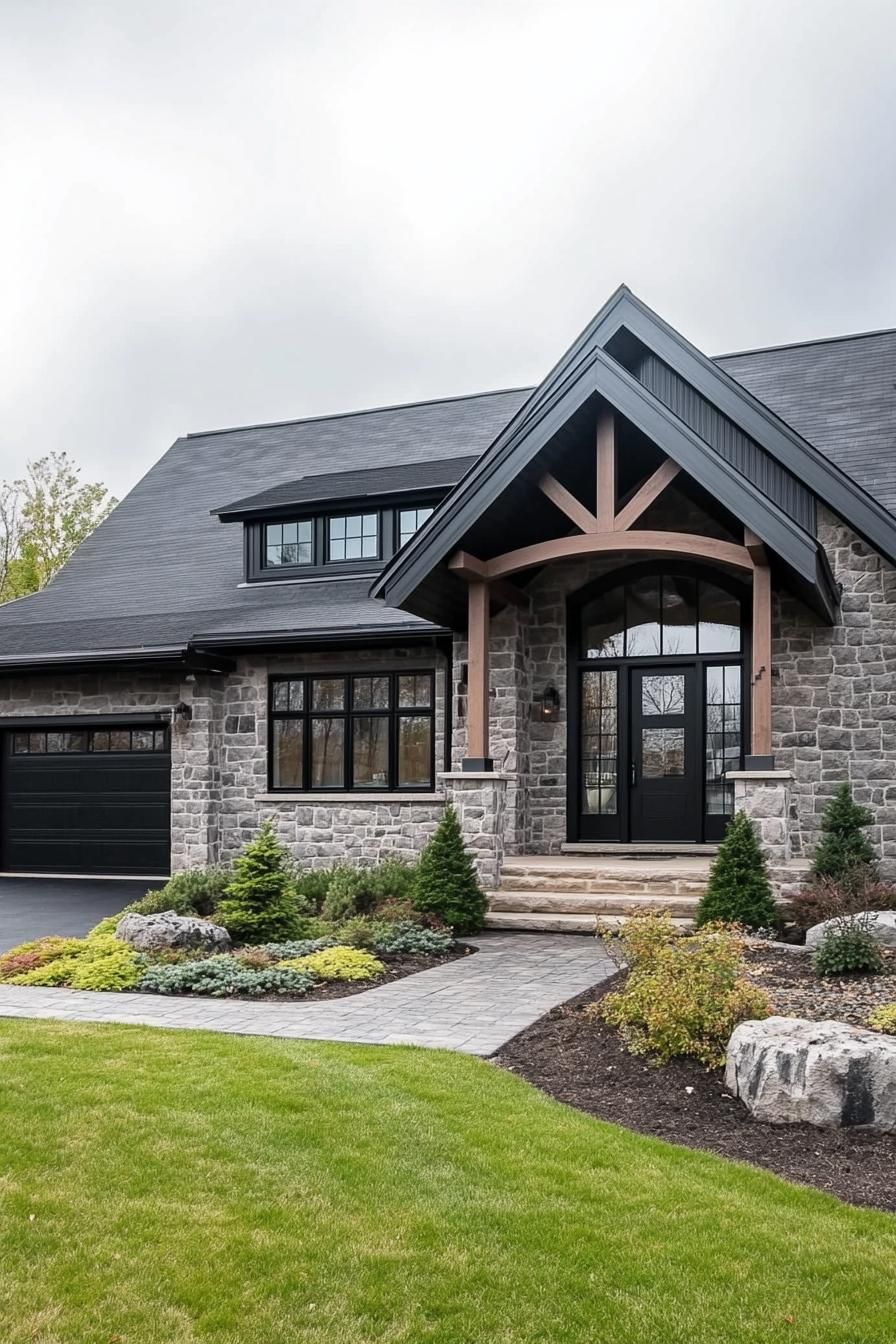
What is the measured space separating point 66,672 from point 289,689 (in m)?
3.37

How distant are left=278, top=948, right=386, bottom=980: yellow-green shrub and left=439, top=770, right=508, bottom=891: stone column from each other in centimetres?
291

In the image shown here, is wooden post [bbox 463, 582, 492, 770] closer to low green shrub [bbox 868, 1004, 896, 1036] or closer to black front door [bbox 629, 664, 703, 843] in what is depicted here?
black front door [bbox 629, 664, 703, 843]

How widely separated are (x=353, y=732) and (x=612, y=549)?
4913mm

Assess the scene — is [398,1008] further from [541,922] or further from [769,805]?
[769,805]

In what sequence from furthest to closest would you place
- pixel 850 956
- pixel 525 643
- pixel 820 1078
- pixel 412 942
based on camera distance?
pixel 525 643 < pixel 412 942 < pixel 850 956 < pixel 820 1078

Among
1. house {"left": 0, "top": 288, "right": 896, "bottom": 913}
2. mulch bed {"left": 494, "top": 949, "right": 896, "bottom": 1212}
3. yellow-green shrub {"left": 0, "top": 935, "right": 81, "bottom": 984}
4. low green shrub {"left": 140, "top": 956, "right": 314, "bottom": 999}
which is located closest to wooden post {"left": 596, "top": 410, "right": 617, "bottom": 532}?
house {"left": 0, "top": 288, "right": 896, "bottom": 913}

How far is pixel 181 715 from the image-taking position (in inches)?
602

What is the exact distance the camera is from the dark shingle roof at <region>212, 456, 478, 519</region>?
1628 centimetres

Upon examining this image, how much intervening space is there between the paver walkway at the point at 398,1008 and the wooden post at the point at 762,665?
10.1 feet

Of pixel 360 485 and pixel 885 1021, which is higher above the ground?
pixel 360 485

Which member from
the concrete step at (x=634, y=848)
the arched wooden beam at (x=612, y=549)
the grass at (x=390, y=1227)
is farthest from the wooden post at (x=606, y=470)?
the grass at (x=390, y=1227)

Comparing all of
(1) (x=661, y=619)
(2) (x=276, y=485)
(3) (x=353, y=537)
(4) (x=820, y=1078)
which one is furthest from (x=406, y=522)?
(4) (x=820, y=1078)

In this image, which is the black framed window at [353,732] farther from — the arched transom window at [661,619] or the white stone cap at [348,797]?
the arched transom window at [661,619]

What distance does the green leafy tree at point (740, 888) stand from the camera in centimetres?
1022
